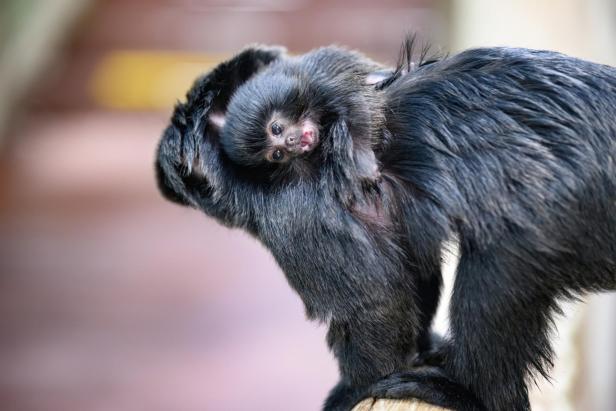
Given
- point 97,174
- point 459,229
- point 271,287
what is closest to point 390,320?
point 459,229

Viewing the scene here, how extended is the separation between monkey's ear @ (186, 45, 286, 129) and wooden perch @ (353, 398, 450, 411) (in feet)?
3.12

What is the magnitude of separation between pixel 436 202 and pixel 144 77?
7.92 metres

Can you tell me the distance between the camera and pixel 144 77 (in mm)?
9734

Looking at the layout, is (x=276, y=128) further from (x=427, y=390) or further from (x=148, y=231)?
(x=148, y=231)

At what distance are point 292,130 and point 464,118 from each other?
18.7 inches

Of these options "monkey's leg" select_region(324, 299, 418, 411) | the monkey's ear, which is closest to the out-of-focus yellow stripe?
the monkey's ear

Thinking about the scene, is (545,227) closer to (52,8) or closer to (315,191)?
(315,191)

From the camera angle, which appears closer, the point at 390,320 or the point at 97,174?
the point at 390,320

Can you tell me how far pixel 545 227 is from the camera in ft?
6.89

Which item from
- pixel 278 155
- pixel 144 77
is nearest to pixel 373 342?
pixel 278 155

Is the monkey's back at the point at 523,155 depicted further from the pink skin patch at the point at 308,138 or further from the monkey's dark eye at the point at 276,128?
the monkey's dark eye at the point at 276,128

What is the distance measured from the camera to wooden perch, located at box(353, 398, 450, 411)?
2304 millimetres

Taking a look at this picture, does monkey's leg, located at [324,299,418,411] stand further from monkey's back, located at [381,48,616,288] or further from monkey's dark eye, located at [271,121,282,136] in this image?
monkey's dark eye, located at [271,121,282,136]

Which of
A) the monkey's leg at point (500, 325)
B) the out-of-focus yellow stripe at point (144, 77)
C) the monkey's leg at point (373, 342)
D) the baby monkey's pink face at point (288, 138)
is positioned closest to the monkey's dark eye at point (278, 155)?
the baby monkey's pink face at point (288, 138)
